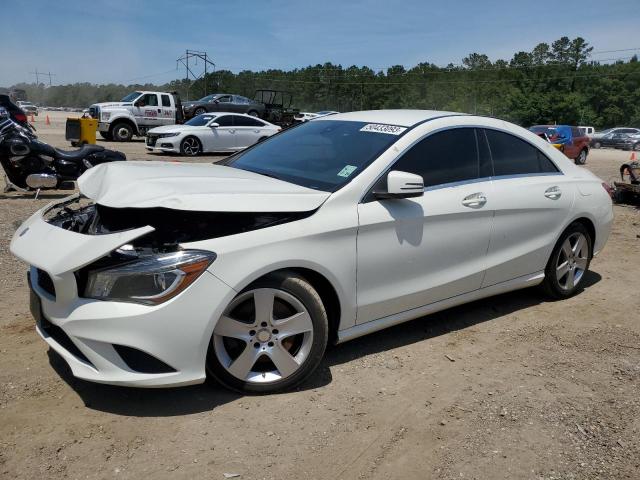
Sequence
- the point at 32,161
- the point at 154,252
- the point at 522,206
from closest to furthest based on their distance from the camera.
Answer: the point at 154,252, the point at 522,206, the point at 32,161

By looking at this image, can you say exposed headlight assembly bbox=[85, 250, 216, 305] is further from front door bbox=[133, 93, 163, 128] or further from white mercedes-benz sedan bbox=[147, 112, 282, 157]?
front door bbox=[133, 93, 163, 128]

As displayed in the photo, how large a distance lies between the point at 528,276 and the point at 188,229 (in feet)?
9.96

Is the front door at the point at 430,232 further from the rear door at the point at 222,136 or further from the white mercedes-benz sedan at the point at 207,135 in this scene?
the rear door at the point at 222,136

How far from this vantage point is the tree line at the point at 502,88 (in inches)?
2549

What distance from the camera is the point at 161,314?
2.87m

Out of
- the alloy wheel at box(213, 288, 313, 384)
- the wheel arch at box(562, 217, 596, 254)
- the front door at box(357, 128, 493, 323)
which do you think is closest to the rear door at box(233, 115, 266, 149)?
the wheel arch at box(562, 217, 596, 254)

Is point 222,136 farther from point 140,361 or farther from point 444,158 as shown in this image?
point 140,361

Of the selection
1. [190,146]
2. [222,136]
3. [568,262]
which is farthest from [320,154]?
[222,136]

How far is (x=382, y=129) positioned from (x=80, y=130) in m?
14.7

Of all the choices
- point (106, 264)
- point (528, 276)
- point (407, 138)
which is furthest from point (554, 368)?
point (106, 264)

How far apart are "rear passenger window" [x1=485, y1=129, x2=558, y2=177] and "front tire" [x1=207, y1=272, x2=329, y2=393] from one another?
6.96 feet

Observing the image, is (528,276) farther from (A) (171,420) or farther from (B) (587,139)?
(B) (587,139)

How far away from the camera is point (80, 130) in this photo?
16578 millimetres

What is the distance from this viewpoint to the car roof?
4.18 m
